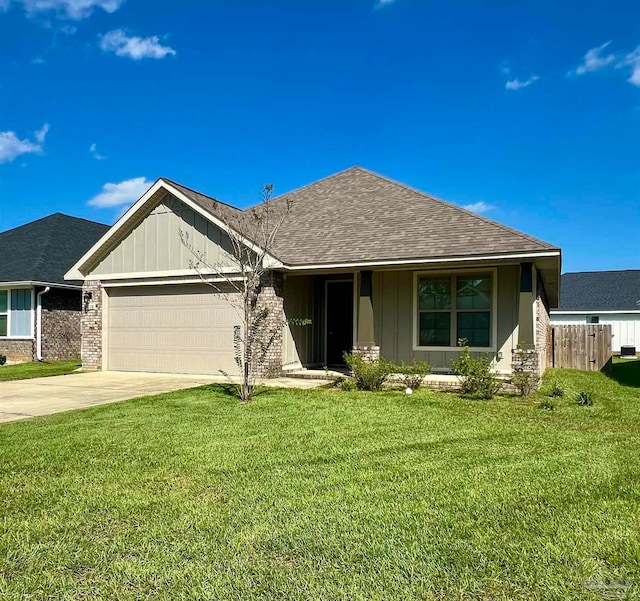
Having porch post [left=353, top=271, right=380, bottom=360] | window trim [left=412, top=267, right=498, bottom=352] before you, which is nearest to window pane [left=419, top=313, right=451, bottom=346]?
window trim [left=412, top=267, right=498, bottom=352]

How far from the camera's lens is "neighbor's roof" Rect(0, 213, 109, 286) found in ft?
60.6

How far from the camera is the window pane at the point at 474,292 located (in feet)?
38.7

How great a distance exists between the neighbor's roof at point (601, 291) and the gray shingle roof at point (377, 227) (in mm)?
23344

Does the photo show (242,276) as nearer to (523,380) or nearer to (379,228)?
(379,228)

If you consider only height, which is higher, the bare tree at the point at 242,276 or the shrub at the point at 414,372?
the bare tree at the point at 242,276

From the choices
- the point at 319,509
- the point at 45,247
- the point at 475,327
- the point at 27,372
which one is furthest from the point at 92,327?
the point at 319,509

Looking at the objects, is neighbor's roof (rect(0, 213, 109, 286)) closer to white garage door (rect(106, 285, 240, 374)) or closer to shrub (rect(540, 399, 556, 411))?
white garage door (rect(106, 285, 240, 374))

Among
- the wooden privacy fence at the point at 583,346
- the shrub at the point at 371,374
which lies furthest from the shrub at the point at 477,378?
the wooden privacy fence at the point at 583,346

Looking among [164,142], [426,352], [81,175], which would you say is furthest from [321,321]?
[81,175]

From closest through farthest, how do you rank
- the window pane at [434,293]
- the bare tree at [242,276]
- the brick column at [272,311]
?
the bare tree at [242,276] < the window pane at [434,293] < the brick column at [272,311]

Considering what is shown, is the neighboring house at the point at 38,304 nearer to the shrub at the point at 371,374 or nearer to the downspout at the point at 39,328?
the downspout at the point at 39,328

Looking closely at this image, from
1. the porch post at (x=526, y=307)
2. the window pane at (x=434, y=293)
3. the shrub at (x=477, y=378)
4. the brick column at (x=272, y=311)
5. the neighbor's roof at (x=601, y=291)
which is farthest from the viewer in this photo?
the neighbor's roof at (x=601, y=291)

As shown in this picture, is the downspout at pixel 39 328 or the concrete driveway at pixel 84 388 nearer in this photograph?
the concrete driveway at pixel 84 388

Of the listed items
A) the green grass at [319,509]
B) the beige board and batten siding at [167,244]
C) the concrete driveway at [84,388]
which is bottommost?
the concrete driveway at [84,388]
